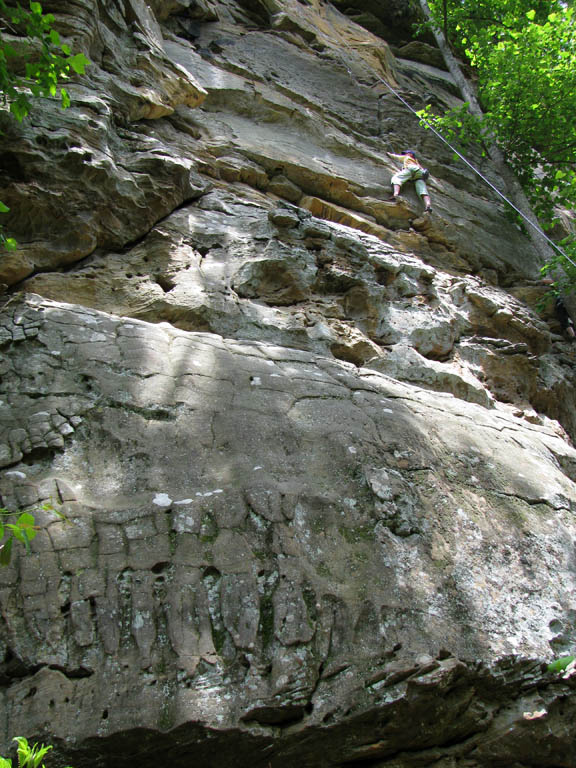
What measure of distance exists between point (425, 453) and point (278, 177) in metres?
4.97

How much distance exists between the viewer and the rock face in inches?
103

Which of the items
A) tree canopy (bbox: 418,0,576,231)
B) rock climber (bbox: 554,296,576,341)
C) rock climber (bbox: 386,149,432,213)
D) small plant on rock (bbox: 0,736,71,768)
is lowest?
small plant on rock (bbox: 0,736,71,768)

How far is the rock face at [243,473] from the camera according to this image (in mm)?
2611

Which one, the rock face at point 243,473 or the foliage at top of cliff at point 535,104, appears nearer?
the rock face at point 243,473

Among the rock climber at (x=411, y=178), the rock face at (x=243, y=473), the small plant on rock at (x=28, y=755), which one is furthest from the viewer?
the rock climber at (x=411, y=178)

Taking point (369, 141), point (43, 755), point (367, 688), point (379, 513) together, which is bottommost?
point (43, 755)

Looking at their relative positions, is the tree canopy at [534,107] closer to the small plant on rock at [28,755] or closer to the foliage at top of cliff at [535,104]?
the foliage at top of cliff at [535,104]

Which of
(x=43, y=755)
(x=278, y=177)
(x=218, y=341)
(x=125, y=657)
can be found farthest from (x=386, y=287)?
(x=43, y=755)

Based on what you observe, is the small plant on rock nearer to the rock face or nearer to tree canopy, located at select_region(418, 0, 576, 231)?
the rock face

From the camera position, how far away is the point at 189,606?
9.12 ft

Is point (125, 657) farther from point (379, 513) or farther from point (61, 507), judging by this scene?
point (379, 513)

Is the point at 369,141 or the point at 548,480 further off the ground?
the point at 369,141

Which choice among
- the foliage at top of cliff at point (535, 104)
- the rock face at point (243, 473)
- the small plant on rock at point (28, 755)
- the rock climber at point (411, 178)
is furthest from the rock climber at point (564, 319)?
the small plant on rock at point (28, 755)

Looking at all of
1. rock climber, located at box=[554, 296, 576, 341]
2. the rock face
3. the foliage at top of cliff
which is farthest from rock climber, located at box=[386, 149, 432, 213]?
rock climber, located at box=[554, 296, 576, 341]
